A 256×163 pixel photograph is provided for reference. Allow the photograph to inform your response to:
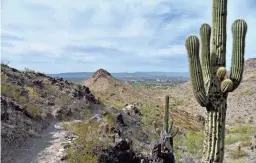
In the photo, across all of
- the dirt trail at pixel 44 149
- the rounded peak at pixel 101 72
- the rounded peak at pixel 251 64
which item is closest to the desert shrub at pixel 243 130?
the rounded peak at pixel 101 72

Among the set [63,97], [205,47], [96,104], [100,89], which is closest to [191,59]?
[205,47]

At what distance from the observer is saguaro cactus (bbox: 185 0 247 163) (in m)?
7.10

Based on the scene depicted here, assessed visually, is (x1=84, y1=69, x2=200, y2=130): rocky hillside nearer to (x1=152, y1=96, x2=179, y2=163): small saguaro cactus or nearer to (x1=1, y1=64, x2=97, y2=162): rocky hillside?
(x1=1, y1=64, x2=97, y2=162): rocky hillside

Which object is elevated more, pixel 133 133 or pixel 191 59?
pixel 191 59

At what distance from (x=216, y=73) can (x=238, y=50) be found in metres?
0.72

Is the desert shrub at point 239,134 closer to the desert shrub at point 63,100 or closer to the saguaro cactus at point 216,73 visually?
the desert shrub at point 63,100

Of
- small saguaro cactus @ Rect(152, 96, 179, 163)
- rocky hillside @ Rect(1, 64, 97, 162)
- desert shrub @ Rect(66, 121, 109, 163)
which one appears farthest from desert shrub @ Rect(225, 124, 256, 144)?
desert shrub @ Rect(66, 121, 109, 163)

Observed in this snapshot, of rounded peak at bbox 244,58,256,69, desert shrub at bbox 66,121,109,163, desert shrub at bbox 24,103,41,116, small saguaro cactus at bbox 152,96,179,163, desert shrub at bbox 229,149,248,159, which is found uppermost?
rounded peak at bbox 244,58,256,69

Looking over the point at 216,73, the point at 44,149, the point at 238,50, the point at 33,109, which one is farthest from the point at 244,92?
the point at 216,73

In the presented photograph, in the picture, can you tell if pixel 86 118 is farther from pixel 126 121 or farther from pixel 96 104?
pixel 126 121

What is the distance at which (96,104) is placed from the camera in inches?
742

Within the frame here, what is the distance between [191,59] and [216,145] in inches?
79.7

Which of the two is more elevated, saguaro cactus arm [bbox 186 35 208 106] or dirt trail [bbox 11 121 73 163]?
saguaro cactus arm [bbox 186 35 208 106]

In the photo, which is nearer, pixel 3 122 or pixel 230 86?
pixel 230 86
